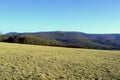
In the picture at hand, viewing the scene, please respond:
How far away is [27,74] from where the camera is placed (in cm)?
1692

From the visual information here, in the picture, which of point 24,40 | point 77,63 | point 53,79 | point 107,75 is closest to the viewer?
point 53,79

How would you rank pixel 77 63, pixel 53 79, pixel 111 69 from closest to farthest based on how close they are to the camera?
pixel 53 79, pixel 111 69, pixel 77 63

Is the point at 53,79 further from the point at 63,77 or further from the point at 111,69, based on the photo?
the point at 111,69

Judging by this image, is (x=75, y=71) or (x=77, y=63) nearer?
(x=75, y=71)

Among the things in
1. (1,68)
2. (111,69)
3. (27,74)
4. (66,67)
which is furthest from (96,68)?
(1,68)

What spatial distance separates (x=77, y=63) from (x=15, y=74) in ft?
21.1

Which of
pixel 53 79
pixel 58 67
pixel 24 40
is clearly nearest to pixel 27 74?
pixel 53 79

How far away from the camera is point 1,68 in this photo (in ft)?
59.4

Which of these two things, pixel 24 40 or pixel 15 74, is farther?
pixel 24 40

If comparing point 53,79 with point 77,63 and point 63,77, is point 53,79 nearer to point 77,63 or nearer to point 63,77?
point 63,77

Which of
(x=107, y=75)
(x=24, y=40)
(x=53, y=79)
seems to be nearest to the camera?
(x=53, y=79)

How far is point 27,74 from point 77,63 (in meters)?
5.81

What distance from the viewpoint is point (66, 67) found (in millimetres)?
19516

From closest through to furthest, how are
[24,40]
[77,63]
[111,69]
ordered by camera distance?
[111,69], [77,63], [24,40]
